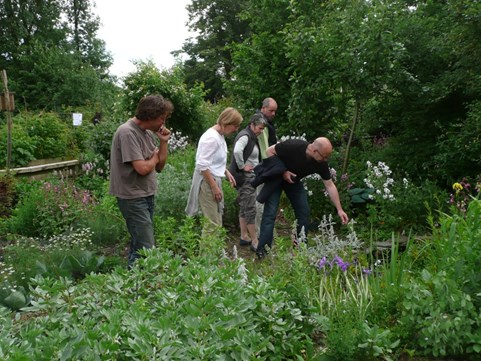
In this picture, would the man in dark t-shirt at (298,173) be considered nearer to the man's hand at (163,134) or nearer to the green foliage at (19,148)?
the man's hand at (163,134)

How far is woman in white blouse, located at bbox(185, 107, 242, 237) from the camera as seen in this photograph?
4730mm

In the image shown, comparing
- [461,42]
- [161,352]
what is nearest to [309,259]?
[161,352]

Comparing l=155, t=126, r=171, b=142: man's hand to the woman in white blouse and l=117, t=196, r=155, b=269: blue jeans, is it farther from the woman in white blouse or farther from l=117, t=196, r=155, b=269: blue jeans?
the woman in white blouse

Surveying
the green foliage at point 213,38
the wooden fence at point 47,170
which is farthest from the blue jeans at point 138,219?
the green foliage at point 213,38

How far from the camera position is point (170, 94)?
40.7 ft

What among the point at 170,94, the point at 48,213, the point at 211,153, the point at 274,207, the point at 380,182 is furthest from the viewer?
the point at 170,94

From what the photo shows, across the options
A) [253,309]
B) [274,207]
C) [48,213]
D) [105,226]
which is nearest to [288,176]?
[274,207]

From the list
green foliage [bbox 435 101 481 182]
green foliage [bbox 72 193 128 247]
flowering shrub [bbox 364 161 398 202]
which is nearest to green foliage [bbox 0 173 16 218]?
green foliage [bbox 72 193 128 247]

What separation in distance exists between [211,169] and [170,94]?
7.99 m

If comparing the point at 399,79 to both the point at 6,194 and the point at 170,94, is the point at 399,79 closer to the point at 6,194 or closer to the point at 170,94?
the point at 6,194

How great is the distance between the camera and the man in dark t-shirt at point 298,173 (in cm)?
483

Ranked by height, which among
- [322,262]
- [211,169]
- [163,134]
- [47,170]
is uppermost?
[163,134]

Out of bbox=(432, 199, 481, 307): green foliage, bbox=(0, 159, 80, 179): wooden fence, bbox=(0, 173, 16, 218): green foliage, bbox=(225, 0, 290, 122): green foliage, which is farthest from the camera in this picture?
bbox=(0, 159, 80, 179): wooden fence

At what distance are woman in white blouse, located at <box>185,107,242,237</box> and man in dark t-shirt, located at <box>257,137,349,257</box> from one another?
1.77 ft
